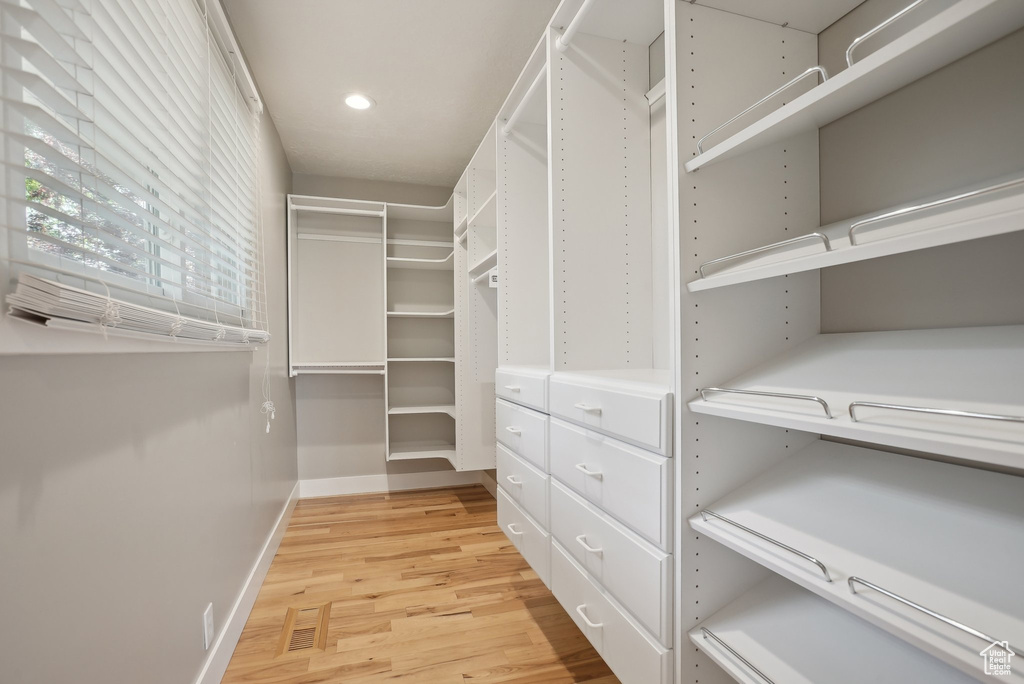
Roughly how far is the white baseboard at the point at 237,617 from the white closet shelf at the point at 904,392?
1.75m

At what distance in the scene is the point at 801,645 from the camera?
2.80 ft

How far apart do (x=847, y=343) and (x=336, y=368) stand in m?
3.20

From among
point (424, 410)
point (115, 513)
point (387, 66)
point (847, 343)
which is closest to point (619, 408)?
point (847, 343)

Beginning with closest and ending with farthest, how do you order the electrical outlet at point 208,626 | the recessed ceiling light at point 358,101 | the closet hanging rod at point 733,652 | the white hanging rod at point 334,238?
the closet hanging rod at point 733,652 → the electrical outlet at point 208,626 → the recessed ceiling light at point 358,101 → the white hanging rod at point 334,238

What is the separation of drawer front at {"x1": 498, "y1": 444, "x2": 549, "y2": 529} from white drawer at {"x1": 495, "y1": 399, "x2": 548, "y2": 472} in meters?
0.04

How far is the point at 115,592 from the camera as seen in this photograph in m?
0.99

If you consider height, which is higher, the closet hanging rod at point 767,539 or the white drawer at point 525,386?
the white drawer at point 525,386

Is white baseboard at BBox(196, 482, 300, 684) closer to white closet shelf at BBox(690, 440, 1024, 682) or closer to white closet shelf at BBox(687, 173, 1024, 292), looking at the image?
white closet shelf at BBox(690, 440, 1024, 682)

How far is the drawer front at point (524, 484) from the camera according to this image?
163 cm

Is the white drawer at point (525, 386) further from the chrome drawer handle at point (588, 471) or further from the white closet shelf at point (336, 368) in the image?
the white closet shelf at point (336, 368)

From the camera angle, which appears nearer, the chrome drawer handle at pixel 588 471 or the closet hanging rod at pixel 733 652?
the closet hanging rod at pixel 733 652

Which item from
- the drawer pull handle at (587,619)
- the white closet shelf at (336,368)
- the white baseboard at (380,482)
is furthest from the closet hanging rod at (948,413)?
the white baseboard at (380,482)

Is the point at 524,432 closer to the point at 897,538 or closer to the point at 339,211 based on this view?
the point at 897,538

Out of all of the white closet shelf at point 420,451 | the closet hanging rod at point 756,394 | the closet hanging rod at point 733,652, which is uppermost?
the closet hanging rod at point 756,394
